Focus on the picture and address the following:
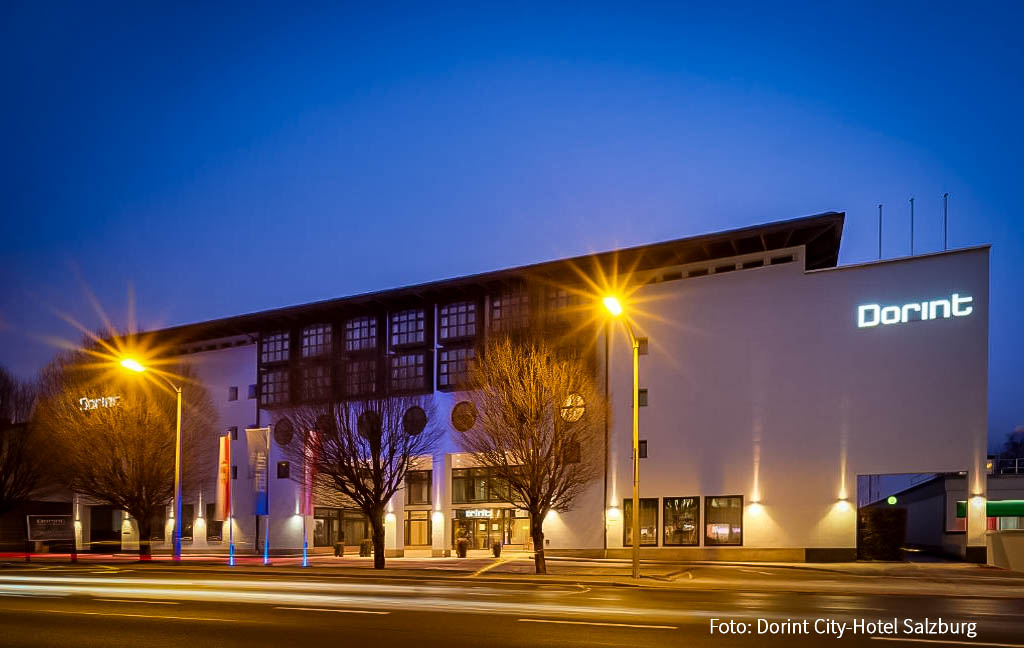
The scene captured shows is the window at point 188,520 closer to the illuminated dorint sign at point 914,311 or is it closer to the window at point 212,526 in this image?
the window at point 212,526

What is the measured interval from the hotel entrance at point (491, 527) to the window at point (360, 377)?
38.4ft

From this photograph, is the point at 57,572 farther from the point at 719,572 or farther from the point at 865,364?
the point at 865,364

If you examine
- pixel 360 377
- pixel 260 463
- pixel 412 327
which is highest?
pixel 412 327

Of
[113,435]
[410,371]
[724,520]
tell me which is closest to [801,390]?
[724,520]

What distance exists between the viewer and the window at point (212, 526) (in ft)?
215

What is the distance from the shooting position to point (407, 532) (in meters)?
57.5

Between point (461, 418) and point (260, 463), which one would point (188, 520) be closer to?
point (461, 418)

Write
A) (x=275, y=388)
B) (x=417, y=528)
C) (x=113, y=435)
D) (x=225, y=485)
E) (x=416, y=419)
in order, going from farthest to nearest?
1. (x=275, y=388)
2. (x=417, y=528)
3. (x=416, y=419)
4. (x=113, y=435)
5. (x=225, y=485)

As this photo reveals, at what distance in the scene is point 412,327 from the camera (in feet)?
186

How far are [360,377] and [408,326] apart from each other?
350 inches

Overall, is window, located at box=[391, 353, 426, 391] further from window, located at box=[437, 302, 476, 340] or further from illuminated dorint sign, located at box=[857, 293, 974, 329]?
illuminated dorint sign, located at box=[857, 293, 974, 329]

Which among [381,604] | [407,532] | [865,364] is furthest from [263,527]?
[381,604]

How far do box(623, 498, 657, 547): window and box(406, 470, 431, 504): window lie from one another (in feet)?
50.0

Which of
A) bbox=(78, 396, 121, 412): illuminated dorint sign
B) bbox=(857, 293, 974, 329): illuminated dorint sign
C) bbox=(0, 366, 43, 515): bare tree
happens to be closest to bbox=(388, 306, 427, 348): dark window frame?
bbox=(78, 396, 121, 412): illuminated dorint sign
